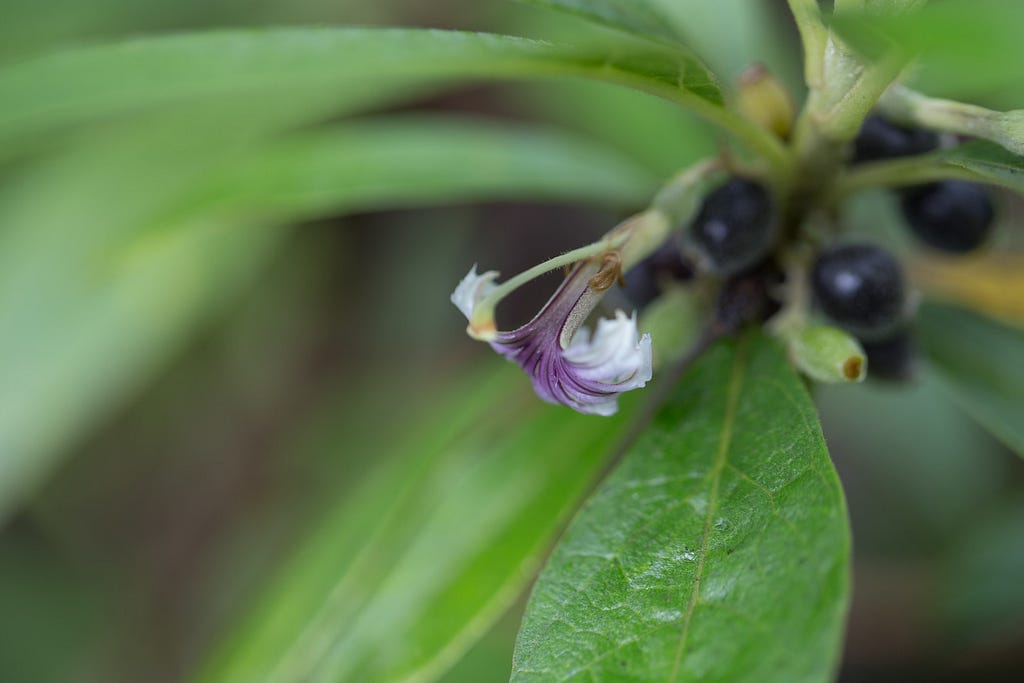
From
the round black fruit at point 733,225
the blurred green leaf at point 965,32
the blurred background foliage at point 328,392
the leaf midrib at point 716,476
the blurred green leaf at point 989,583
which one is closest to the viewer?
the blurred green leaf at point 965,32

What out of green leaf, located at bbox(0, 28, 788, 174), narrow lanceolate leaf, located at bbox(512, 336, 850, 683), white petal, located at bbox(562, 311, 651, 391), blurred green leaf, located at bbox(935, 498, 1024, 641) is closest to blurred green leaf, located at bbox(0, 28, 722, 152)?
green leaf, located at bbox(0, 28, 788, 174)

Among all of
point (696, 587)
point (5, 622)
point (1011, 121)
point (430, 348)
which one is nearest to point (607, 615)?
point (696, 587)

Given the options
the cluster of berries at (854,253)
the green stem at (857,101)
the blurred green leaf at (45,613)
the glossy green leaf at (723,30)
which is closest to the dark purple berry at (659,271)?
the cluster of berries at (854,253)

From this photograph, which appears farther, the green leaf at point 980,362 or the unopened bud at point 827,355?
the green leaf at point 980,362

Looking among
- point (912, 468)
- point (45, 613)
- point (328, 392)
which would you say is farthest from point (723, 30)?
point (45, 613)

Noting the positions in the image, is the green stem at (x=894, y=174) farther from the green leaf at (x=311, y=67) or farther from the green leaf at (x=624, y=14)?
the green leaf at (x=624, y=14)

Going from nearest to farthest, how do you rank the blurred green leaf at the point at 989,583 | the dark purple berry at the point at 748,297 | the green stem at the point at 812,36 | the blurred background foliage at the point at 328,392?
the green stem at the point at 812,36
the dark purple berry at the point at 748,297
the blurred background foliage at the point at 328,392
the blurred green leaf at the point at 989,583

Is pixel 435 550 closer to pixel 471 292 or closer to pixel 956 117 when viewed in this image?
pixel 471 292

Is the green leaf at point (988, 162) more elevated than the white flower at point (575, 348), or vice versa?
the green leaf at point (988, 162)
